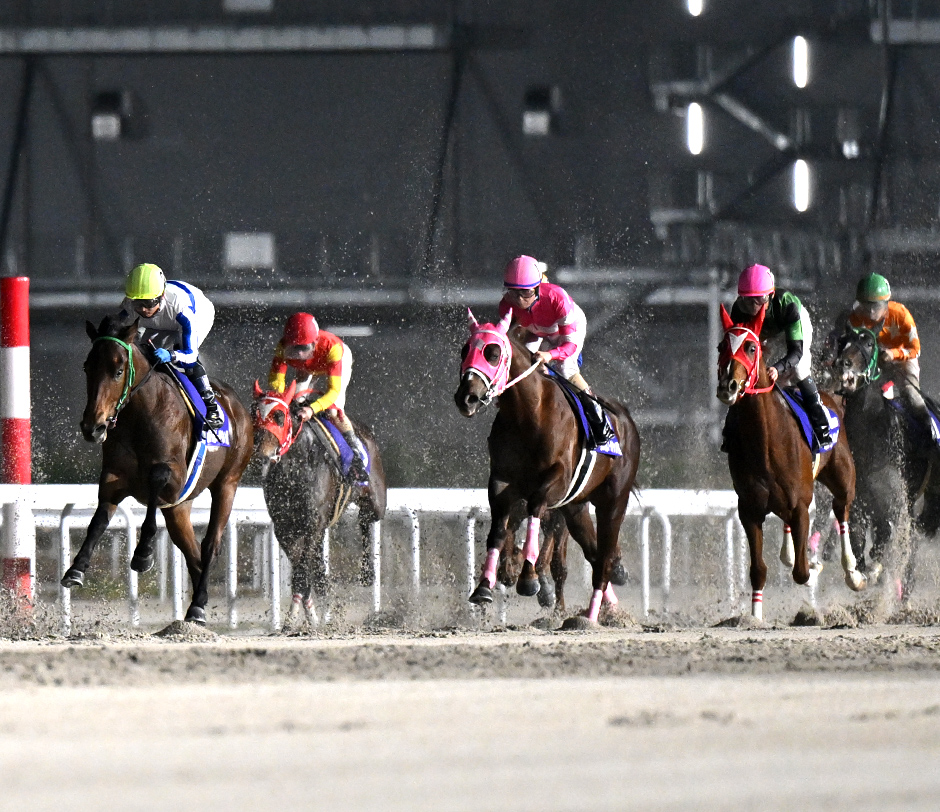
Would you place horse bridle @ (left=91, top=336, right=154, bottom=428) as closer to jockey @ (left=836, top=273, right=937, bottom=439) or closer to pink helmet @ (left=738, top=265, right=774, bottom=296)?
pink helmet @ (left=738, top=265, right=774, bottom=296)

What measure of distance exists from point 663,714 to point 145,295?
12.3 feet

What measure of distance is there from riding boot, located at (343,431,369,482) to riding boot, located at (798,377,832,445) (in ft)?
6.98

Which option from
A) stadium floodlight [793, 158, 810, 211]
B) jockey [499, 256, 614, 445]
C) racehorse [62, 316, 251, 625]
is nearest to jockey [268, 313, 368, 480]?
racehorse [62, 316, 251, 625]

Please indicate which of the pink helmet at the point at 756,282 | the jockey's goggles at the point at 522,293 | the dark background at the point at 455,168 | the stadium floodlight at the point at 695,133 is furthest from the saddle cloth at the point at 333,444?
the stadium floodlight at the point at 695,133

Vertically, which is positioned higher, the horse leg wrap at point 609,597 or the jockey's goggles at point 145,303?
the jockey's goggles at point 145,303

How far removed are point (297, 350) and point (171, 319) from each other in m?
1.10

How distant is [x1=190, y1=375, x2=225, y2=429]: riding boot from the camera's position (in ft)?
26.0

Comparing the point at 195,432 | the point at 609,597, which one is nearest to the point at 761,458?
the point at 609,597

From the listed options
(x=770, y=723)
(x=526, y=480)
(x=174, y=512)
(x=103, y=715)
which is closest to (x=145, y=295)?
(x=174, y=512)

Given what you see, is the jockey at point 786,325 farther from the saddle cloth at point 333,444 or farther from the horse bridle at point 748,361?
the saddle cloth at point 333,444

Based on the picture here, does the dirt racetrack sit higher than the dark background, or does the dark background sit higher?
the dark background

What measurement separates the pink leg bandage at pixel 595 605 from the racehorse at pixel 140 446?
1.60 metres

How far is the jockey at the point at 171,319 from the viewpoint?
7766 mm

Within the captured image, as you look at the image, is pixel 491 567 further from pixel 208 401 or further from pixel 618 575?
pixel 618 575
